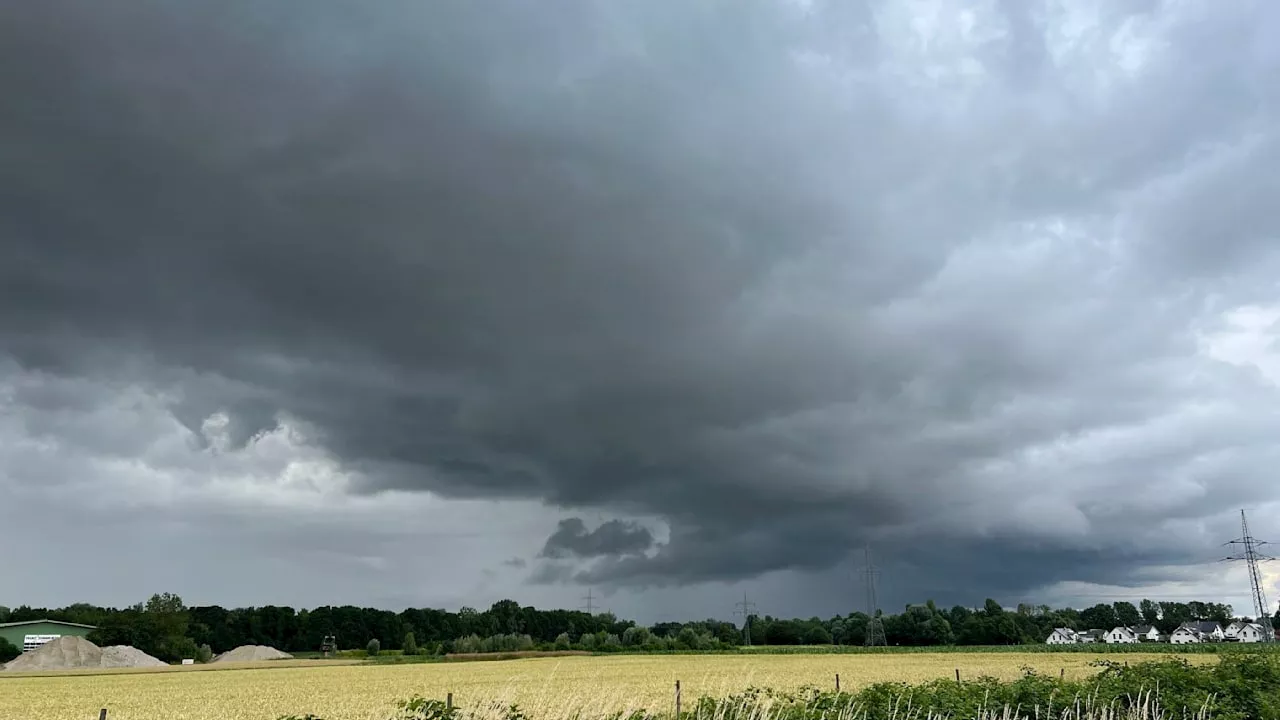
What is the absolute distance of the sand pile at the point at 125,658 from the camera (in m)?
105

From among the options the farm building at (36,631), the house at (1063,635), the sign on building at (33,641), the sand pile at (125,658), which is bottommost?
the house at (1063,635)

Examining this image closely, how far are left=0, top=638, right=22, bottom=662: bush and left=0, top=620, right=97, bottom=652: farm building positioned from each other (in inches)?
152

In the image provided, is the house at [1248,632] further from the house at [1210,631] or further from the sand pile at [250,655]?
the sand pile at [250,655]

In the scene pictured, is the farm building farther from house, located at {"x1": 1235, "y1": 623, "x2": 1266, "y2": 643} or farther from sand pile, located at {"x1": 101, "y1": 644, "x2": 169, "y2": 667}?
house, located at {"x1": 1235, "y1": 623, "x2": 1266, "y2": 643}

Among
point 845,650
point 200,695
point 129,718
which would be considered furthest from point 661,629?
point 129,718

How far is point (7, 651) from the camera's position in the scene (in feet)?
373

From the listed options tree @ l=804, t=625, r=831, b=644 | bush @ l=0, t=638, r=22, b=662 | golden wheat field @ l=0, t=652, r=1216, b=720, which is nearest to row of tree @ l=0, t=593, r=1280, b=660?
tree @ l=804, t=625, r=831, b=644

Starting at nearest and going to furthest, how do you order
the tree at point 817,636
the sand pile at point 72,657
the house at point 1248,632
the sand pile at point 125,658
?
the sand pile at point 72,657
the sand pile at point 125,658
the tree at point 817,636
the house at point 1248,632

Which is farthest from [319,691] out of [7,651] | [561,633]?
[561,633]

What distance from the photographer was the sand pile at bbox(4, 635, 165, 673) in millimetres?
99125

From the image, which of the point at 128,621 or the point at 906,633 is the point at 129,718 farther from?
the point at 906,633

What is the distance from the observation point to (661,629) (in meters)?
166

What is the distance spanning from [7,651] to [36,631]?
9061 mm

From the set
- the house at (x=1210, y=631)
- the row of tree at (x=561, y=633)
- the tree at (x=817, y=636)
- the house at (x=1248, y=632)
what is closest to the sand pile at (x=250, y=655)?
the row of tree at (x=561, y=633)
